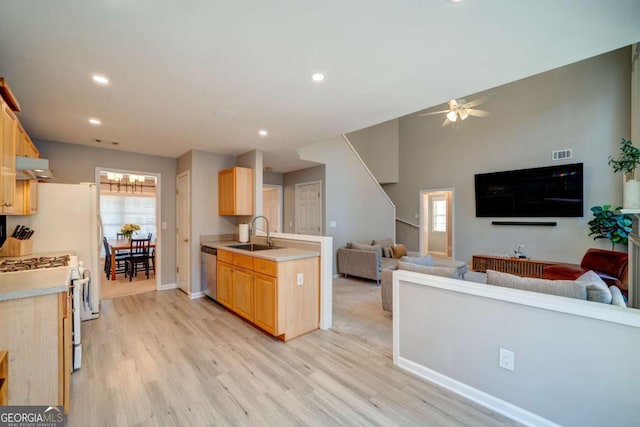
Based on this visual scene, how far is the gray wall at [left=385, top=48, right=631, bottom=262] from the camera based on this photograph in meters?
5.21

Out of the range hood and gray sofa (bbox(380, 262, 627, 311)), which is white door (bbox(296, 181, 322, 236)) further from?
the range hood

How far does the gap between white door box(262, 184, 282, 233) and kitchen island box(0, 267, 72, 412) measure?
198 inches

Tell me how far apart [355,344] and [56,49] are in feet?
11.3

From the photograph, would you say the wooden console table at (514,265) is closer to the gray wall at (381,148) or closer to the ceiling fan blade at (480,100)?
the ceiling fan blade at (480,100)

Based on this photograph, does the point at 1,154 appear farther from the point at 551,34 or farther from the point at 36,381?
the point at 551,34

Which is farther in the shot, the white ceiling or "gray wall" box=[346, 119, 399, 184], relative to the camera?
"gray wall" box=[346, 119, 399, 184]

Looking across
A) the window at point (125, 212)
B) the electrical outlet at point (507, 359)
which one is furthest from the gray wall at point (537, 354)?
the window at point (125, 212)

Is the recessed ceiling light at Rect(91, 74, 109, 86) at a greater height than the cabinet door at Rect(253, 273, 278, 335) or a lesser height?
greater

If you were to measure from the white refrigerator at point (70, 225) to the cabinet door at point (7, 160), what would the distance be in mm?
1466

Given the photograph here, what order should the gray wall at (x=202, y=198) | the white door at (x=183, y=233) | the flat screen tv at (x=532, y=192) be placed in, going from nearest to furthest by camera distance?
the gray wall at (x=202, y=198) → the white door at (x=183, y=233) → the flat screen tv at (x=532, y=192)

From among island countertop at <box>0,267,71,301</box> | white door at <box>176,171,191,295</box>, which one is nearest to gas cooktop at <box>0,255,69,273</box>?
island countertop at <box>0,267,71,301</box>

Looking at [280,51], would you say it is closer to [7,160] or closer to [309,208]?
[7,160]

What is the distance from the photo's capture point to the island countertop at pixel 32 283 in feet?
4.99

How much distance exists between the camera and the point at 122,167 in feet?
15.1
